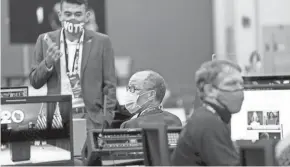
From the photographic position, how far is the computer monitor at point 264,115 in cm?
314

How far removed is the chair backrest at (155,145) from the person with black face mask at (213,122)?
7 centimetres

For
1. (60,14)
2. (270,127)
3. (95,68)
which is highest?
(60,14)

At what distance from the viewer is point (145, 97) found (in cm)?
340

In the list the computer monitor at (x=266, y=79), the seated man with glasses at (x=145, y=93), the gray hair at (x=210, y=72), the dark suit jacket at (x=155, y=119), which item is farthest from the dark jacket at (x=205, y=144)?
the computer monitor at (x=266, y=79)

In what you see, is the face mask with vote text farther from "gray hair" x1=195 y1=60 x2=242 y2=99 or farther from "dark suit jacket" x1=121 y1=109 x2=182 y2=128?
"gray hair" x1=195 y1=60 x2=242 y2=99

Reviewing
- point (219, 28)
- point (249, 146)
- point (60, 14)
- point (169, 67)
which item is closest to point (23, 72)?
point (169, 67)

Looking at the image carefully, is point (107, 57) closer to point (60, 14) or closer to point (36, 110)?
point (60, 14)

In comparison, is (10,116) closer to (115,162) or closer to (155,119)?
(115,162)

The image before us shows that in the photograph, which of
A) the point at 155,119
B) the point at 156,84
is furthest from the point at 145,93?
the point at 155,119

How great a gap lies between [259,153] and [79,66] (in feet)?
6.69

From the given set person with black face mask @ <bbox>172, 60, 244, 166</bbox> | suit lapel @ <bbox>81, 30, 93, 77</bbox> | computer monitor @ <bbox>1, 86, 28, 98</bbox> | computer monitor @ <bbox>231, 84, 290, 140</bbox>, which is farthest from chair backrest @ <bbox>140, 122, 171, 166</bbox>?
suit lapel @ <bbox>81, 30, 93, 77</bbox>

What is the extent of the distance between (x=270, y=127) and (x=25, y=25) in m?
9.12

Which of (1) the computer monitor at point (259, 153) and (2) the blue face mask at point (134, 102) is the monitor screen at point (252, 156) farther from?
(2) the blue face mask at point (134, 102)

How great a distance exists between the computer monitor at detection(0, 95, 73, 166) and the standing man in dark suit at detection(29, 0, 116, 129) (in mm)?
1165
